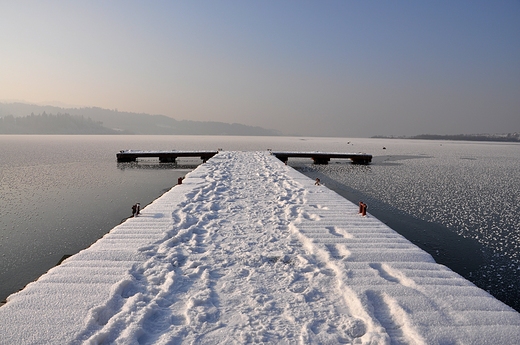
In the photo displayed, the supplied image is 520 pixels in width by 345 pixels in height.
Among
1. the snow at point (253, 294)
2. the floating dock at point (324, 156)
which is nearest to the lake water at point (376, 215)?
the snow at point (253, 294)

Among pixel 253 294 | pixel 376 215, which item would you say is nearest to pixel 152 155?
pixel 376 215

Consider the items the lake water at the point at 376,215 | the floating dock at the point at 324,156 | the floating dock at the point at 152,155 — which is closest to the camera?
the lake water at the point at 376,215

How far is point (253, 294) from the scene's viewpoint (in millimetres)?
3760

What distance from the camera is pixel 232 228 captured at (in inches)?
253

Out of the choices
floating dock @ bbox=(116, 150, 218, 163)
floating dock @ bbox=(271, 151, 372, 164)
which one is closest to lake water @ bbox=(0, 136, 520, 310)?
floating dock @ bbox=(116, 150, 218, 163)

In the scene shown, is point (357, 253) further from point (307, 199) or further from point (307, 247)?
point (307, 199)

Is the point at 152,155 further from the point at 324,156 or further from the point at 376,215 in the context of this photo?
the point at 376,215

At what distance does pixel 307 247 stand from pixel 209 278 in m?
1.94

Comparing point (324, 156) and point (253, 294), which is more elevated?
point (324, 156)

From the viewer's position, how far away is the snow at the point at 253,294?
2.95 metres

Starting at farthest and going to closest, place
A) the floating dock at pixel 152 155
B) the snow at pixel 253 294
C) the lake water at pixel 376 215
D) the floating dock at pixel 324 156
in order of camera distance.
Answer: the floating dock at pixel 324 156 → the floating dock at pixel 152 155 → the lake water at pixel 376 215 → the snow at pixel 253 294

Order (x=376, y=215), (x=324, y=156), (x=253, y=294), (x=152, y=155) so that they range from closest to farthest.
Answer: (x=253, y=294) < (x=376, y=215) < (x=152, y=155) < (x=324, y=156)

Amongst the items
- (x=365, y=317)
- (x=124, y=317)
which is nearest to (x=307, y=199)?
(x=365, y=317)

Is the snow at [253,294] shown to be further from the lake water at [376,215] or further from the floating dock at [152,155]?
the floating dock at [152,155]
